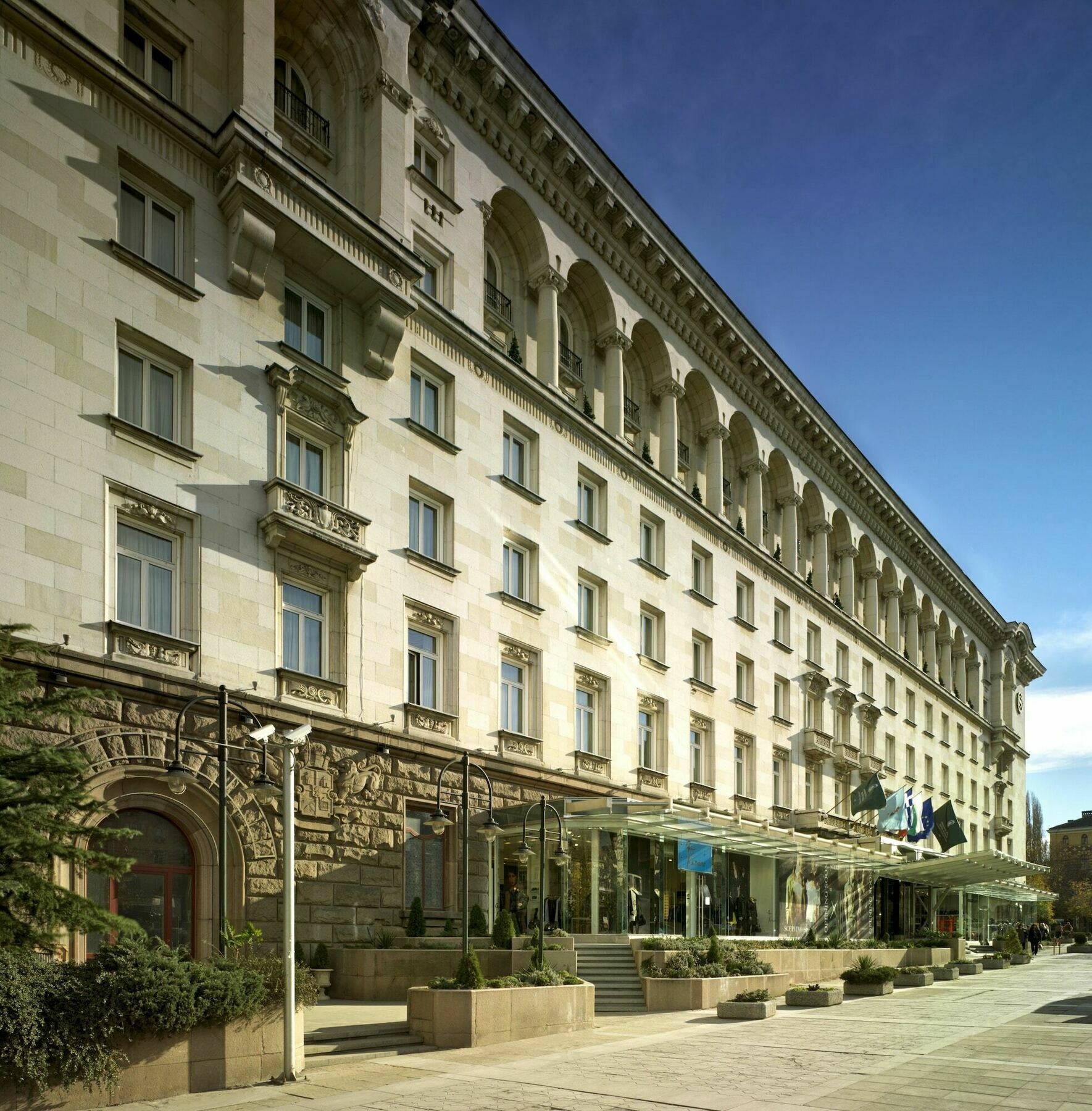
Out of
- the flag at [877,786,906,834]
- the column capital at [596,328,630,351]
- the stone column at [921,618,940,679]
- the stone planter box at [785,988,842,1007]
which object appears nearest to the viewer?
the stone planter box at [785,988,842,1007]

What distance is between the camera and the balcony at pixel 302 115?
29.3 metres

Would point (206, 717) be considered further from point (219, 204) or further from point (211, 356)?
point (219, 204)

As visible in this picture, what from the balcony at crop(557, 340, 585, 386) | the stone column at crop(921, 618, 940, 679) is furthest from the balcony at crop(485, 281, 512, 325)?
the stone column at crop(921, 618, 940, 679)

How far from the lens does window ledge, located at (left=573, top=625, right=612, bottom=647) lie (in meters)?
37.1

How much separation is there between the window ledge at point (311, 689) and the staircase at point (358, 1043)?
7.42 meters

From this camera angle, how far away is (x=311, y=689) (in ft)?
86.5

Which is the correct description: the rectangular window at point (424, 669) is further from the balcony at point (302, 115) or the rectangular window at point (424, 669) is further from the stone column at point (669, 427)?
the stone column at point (669, 427)

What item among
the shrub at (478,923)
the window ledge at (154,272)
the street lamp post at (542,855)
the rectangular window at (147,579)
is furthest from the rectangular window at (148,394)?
the shrub at (478,923)

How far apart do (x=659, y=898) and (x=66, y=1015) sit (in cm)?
2295

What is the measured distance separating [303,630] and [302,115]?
13.0 m

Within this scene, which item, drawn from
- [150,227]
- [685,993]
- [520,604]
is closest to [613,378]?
[520,604]

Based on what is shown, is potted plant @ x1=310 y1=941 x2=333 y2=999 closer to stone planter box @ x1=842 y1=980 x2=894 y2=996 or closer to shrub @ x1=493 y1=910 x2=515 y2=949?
shrub @ x1=493 y1=910 x2=515 y2=949

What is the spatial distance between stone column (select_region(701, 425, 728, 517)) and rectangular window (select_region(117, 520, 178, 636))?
28013 mm

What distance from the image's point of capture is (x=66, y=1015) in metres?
14.6
